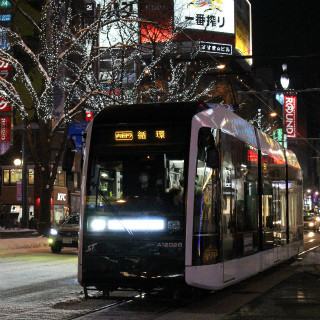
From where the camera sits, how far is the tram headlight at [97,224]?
34.4ft

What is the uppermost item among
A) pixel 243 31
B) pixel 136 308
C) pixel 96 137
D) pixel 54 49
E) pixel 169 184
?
pixel 243 31

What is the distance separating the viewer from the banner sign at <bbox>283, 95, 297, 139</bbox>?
220 ft

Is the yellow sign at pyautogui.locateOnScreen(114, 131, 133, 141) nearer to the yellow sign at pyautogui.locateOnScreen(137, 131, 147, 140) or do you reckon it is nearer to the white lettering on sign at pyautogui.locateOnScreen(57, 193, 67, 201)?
the yellow sign at pyautogui.locateOnScreen(137, 131, 147, 140)

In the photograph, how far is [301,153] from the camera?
128375 millimetres

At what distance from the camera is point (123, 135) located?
10.8 m

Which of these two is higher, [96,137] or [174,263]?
[96,137]

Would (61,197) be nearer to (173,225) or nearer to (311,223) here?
(311,223)

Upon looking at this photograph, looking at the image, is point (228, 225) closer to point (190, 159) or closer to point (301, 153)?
point (190, 159)

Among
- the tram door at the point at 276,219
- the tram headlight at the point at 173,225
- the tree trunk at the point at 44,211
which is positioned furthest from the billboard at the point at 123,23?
the tram headlight at the point at 173,225

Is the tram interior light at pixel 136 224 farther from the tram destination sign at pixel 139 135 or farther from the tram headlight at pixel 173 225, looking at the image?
the tram destination sign at pixel 139 135

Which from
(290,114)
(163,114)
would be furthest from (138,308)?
(290,114)

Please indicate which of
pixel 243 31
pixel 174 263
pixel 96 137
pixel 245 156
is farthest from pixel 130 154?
pixel 243 31

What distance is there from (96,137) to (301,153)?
120887mm

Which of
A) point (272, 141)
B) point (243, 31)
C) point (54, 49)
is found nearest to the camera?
point (272, 141)
